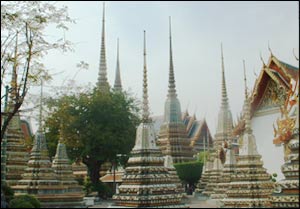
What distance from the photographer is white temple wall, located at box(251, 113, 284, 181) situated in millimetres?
25469

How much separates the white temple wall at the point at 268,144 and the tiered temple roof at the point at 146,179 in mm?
14075

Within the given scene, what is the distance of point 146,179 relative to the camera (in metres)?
12.4

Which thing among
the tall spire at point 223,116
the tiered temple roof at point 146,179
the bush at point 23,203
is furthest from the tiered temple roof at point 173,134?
the bush at point 23,203

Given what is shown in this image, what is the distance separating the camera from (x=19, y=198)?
12023 mm

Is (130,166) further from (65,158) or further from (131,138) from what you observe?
(131,138)

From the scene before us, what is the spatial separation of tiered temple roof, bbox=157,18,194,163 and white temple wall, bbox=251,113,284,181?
14869mm

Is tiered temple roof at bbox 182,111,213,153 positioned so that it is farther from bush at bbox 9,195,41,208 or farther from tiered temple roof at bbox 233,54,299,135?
bush at bbox 9,195,41,208

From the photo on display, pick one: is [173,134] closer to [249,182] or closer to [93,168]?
[93,168]

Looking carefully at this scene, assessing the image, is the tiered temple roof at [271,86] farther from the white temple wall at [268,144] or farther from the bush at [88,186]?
the bush at [88,186]

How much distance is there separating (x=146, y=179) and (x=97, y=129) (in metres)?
15.8

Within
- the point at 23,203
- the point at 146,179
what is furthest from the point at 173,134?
the point at 23,203

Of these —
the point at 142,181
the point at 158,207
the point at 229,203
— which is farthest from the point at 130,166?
the point at 229,203

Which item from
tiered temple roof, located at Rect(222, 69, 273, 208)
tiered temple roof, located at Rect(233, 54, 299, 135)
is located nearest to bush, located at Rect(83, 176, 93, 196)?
tiered temple roof, located at Rect(233, 54, 299, 135)

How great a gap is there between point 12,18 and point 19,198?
5.04 meters
